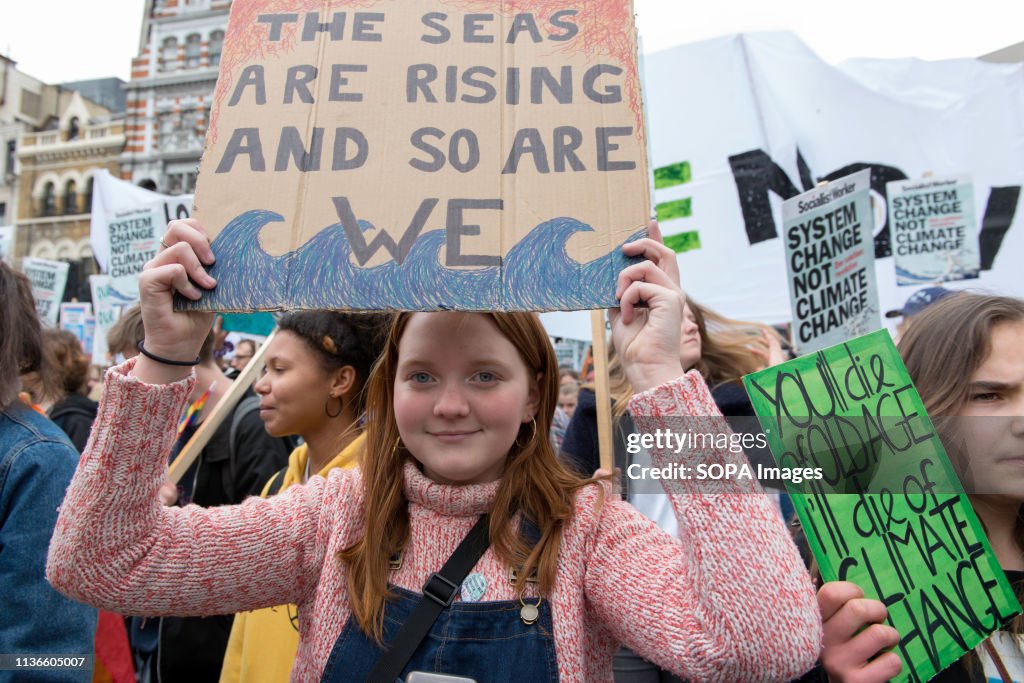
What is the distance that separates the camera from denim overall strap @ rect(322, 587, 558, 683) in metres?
1.37

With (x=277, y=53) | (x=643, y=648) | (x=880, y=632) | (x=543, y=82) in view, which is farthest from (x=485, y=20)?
(x=880, y=632)

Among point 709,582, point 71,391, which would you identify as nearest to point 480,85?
point 709,582

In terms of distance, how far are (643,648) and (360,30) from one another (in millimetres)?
1413

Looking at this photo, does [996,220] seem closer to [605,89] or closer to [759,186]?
[759,186]

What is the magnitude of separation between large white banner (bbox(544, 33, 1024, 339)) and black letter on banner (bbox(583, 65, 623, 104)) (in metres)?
3.15

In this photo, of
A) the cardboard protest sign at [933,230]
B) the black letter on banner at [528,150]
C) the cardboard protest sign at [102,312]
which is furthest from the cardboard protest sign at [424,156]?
the cardboard protest sign at [102,312]

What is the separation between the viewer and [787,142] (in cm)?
476

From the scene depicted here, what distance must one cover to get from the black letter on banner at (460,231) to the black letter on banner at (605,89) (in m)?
0.33

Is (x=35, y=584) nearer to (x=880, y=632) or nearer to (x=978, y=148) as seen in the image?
(x=880, y=632)

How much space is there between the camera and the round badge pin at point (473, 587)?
1.43 meters

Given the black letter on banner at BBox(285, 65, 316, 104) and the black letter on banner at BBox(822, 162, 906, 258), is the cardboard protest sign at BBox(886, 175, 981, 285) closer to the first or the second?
the black letter on banner at BBox(822, 162, 906, 258)

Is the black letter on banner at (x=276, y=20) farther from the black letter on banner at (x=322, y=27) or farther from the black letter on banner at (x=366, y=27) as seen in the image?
the black letter on banner at (x=366, y=27)

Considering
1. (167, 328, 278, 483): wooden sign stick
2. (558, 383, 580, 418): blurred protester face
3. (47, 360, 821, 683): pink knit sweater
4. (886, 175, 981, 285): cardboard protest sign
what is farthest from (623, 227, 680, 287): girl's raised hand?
(558, 383, 580, 418): blurred protester face

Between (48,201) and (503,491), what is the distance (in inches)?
1578
